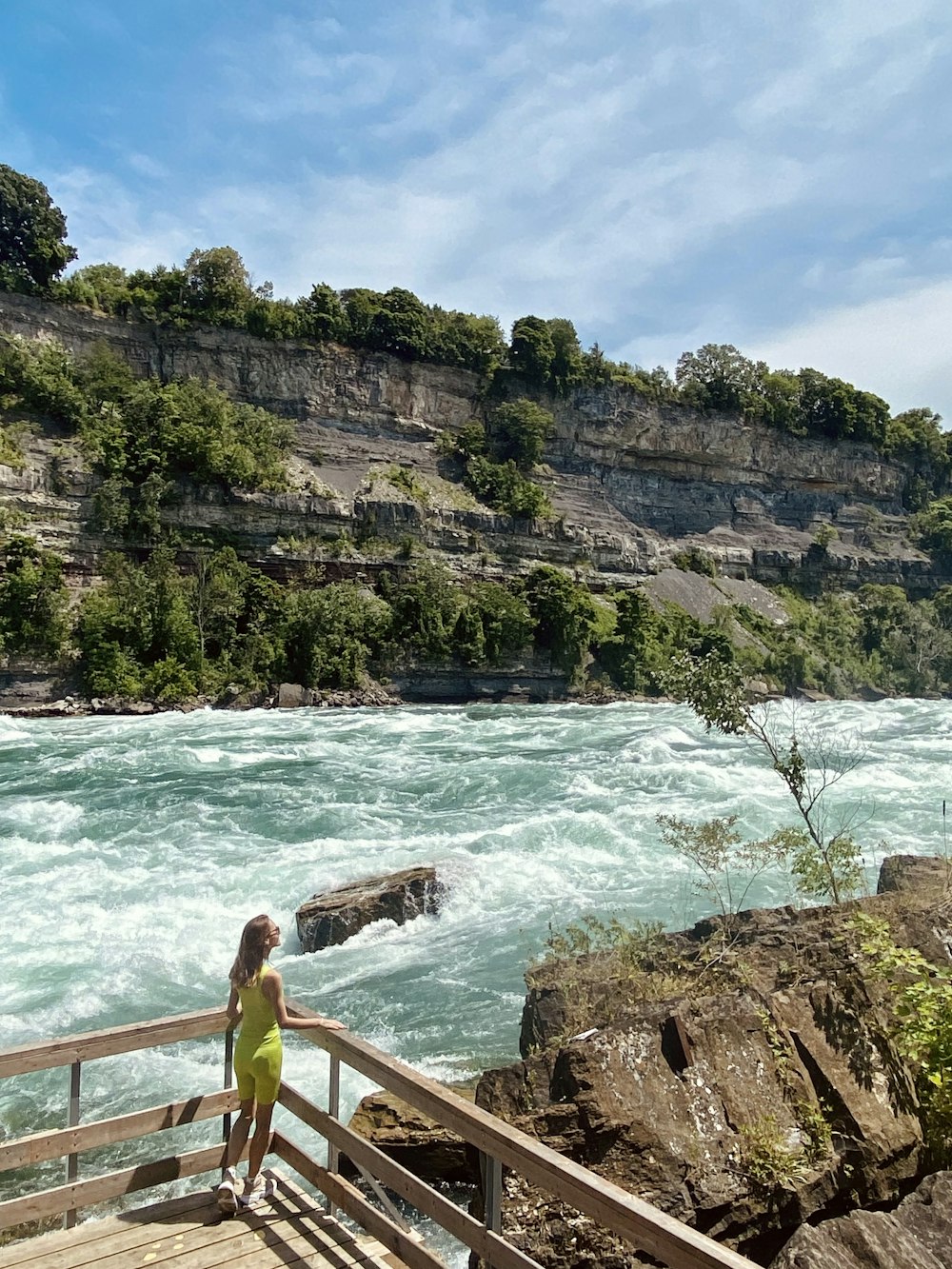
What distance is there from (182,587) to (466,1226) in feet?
120

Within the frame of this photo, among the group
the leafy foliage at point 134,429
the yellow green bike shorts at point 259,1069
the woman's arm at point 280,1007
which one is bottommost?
the yellow green bike shorts at point 259,1069

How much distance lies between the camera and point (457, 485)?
55500mm

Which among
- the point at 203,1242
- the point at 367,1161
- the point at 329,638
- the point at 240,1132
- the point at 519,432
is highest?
the point at 519,432

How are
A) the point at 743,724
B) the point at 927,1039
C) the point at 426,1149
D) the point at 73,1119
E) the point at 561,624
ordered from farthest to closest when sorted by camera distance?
the point at 561,624
the point at 743,724
the point at 426,1149
the point at 927,1039
the point at 73,1119

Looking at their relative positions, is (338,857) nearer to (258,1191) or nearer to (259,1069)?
(259,1069)

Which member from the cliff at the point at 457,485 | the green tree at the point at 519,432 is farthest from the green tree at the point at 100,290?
the green tree at the point at 519,432

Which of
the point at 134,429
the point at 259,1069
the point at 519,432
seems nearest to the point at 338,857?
the point at 259,1069

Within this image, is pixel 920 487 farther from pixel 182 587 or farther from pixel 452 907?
pixel 452 907

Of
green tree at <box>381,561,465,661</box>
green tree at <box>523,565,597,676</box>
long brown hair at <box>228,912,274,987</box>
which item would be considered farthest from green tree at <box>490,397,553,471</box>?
long brown hair at <box>228,912,274,987</box>

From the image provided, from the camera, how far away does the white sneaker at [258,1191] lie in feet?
13.4

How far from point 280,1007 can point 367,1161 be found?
2.85 ft

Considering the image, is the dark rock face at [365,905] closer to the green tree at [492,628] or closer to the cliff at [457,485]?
the cliff at [457,485]

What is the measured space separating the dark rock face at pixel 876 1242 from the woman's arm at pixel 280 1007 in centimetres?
223

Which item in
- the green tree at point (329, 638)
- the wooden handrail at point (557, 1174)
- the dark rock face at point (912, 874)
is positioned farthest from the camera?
the green tree at point (329, 638)
